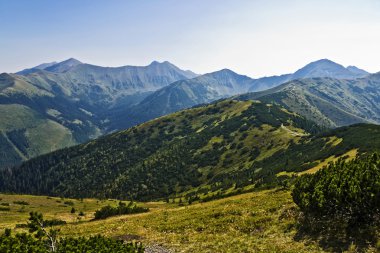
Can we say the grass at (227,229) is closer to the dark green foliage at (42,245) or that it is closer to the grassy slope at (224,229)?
the grassy slope at (224,229)

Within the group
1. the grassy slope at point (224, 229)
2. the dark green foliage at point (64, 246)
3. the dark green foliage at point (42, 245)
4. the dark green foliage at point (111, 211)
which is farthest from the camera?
the dark green foliage at point (111, 211)

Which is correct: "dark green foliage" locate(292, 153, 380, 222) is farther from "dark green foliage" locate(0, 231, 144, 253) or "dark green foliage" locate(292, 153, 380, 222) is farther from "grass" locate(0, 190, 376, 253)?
"dark green foliage" locate(0, 231, 144, 253)

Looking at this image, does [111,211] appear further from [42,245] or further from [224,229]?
[42,245]

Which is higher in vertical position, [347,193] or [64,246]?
[64,246]

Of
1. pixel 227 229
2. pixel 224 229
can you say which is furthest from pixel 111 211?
pixel 227 229

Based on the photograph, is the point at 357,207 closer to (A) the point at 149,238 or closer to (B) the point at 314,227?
(B) the point at 314,227

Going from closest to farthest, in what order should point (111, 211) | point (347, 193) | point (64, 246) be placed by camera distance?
point (64, 246) → point (347, 193) → point (111, 211)

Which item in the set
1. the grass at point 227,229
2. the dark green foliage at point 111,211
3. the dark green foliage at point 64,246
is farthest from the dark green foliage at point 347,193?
the dark green foliage at point 111,211

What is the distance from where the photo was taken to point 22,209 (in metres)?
125

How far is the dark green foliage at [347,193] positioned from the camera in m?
39.2

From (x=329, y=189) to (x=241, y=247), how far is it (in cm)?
1284

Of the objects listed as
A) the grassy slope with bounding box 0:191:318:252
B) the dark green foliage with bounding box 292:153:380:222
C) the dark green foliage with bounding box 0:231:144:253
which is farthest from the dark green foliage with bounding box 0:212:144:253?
the dark green foliage with bounding box 292:153:380:222

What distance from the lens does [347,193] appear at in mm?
40531

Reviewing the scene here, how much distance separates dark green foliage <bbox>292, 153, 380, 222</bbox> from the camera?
129ft
